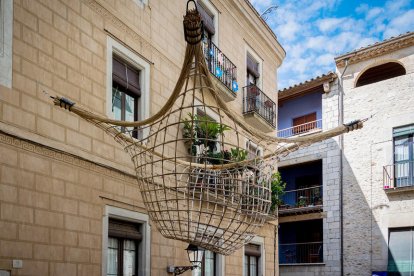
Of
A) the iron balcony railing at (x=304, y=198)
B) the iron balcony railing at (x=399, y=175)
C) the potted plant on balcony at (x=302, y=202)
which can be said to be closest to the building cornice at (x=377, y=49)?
the iron balcony railing at (x=399, y=175)

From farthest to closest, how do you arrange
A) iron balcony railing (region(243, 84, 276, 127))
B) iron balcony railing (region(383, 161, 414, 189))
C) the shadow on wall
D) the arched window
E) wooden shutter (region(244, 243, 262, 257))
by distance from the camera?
the arched window
the shadow on wall
iron balcony railing (region(383, 161, 414, 189))
iron balcony railing (region(243, 84, 276, 127))
wooden shutter (region(244, 243, 262, 257))

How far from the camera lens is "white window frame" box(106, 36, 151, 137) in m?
7.26

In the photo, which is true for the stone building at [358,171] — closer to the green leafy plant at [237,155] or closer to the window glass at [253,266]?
the window glass at [253,266]

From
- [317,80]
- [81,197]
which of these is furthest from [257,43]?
[81,197]

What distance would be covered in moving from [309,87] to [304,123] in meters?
1.32

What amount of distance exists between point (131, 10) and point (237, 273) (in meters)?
5.70

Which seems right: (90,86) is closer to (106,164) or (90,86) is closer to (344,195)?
(106,164)

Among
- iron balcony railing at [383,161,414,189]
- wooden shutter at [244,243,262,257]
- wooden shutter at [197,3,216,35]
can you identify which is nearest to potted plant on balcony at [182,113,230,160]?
wooden shutter at [197,3,216,35]

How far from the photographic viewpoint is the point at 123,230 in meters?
7.31

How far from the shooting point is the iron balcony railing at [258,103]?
463 inches

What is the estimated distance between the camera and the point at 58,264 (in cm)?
593

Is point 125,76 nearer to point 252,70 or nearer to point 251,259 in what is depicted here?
point 252,70

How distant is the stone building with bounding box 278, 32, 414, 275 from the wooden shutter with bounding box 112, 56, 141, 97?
395 inches

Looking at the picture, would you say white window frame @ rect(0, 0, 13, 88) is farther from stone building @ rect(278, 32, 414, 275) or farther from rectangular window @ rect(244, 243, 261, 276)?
stone building @ rect(278, 32, 414, 275)
